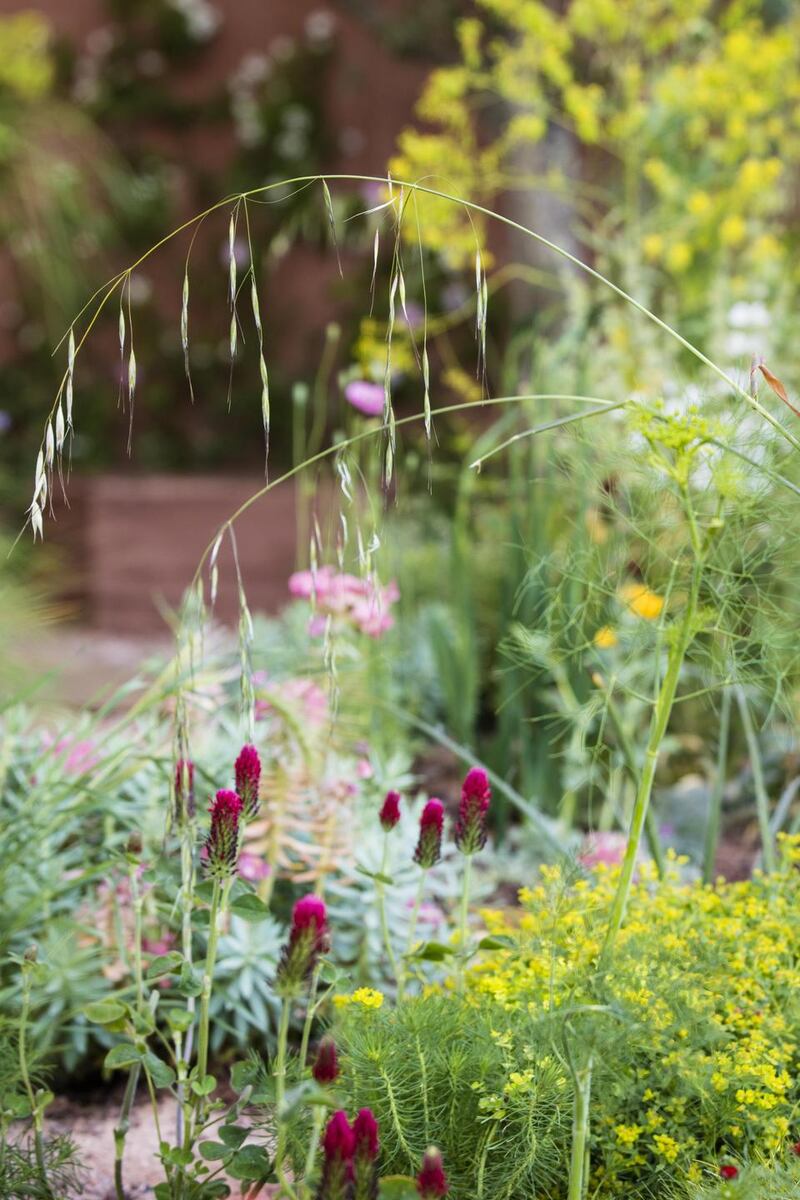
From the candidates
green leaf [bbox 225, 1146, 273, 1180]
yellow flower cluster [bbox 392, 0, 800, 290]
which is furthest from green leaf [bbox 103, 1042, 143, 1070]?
yellow flower cluster [bbox 392, 0, 800, 290]

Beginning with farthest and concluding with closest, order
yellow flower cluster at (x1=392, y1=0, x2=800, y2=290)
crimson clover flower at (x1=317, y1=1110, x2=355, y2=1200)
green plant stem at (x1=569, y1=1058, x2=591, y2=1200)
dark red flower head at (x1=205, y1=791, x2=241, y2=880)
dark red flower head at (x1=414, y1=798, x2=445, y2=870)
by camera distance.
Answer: yellow flower cluster at (x1=392, y1=0, x2=800, y2=290) < dark red flower head at (x1=414, y1=798, x2=445, y2=870) < dark red flower head at (x1=205, y1=791, x2=241, y2=880) < green plant stem at (x1=569, y1=1058, x2=591, y2=1200) < crimson clover flower at (x1=317, y1=1110, x2=355, y2=1200)

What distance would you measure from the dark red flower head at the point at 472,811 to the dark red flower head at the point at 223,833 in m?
0.24

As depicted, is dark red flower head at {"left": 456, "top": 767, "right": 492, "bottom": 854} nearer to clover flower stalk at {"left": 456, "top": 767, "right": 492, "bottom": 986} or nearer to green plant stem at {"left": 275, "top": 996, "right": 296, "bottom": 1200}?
clover flower stalk at {"left": 456, "top": 767, "right": 492, "bottom": 986}

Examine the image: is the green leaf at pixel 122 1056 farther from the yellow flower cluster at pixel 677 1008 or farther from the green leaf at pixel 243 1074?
the yellow flower cluster at pixel 677 1008

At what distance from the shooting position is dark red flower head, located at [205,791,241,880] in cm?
107

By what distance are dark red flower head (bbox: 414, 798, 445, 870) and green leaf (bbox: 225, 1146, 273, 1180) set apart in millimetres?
287

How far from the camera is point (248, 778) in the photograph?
3.68 feet

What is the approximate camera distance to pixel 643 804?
116 centimetres

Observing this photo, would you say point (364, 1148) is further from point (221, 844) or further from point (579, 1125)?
point (221, 844)

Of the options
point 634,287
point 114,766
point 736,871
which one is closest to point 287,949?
point 114,766

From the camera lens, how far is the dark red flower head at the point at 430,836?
119 cm

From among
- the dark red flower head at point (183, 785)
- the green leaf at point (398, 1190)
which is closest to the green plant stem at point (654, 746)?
the green leaf at point (398, 1190)

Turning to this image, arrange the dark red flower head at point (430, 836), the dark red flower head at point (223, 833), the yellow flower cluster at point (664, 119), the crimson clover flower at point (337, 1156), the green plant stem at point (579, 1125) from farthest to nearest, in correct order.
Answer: the yellow flower cluster at point (664, 119) < the dark red flower head at point (430, 836) < the dark red flower head at point (223, 833) < the green plant stem at point (579, 1125) < the crimson clover flower at point (337, 1156)

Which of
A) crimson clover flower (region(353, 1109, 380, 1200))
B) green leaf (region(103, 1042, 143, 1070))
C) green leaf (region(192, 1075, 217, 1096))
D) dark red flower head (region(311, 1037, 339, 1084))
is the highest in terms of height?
dark red flower head (region(311, 1037, 339, 1084))
